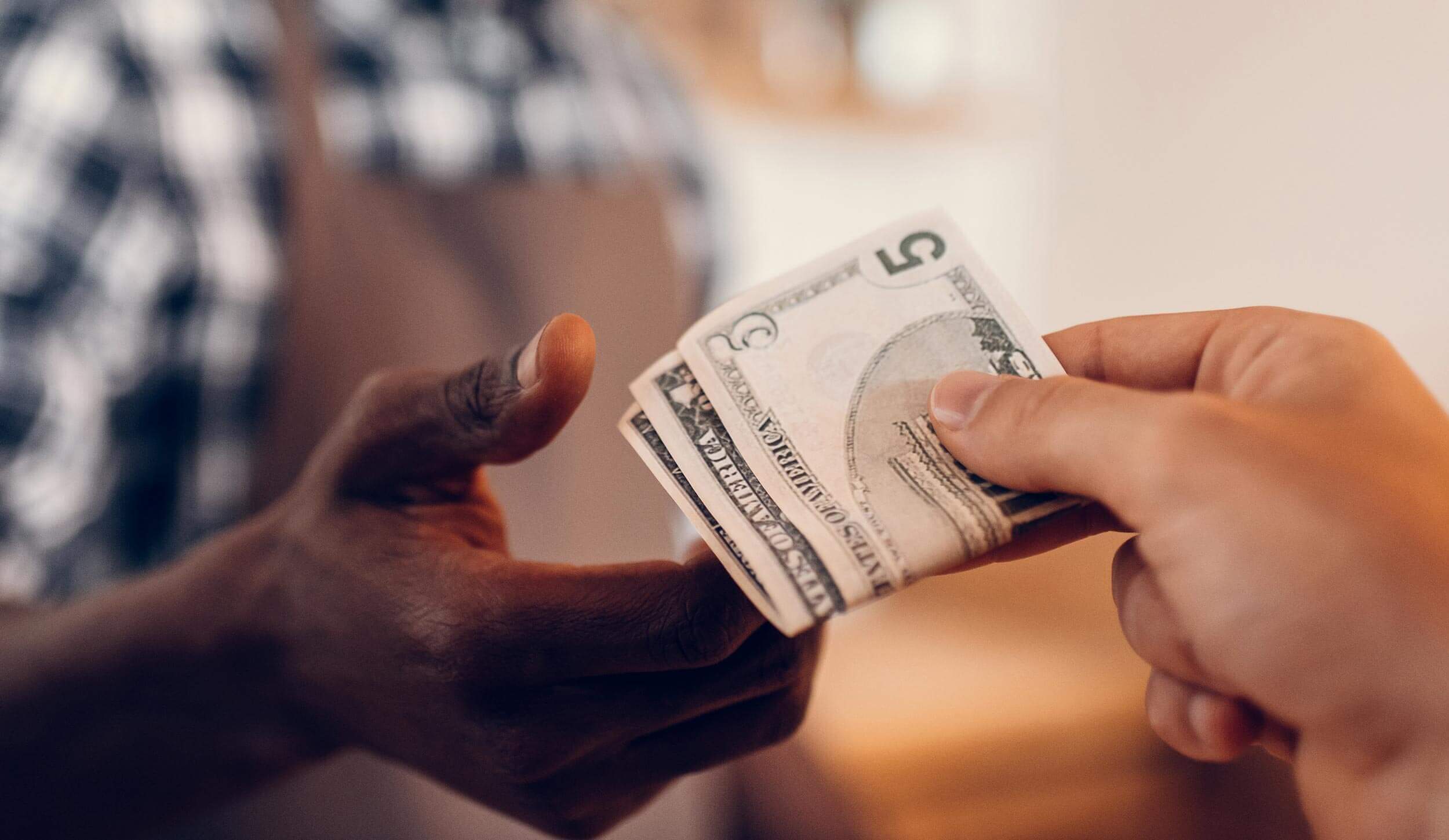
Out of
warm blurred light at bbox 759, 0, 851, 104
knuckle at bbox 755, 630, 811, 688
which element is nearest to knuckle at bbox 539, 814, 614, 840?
knuckle at bbox 755, 630, 811, 688

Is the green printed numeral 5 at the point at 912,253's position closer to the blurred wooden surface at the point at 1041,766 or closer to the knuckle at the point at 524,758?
the knuckle at the point at 524,758

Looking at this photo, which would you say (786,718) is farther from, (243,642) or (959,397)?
(243,642)

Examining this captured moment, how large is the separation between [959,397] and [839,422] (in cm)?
7

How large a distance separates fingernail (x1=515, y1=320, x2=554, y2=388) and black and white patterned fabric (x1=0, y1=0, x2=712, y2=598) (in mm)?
522

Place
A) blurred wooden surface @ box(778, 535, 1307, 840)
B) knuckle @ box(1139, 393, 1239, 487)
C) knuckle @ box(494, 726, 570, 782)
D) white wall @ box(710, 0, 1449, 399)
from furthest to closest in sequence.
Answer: blurred wooden surface @ box(778, 535, 1307, 840) → white wall @ box(710, 0, 1449, 399) → knuckle @ box(494, 726, 570, 782) → knuckle @ box(1139, 393, 1239, 487)

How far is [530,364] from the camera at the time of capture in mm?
401

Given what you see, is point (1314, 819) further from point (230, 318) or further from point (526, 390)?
point (230, 318)

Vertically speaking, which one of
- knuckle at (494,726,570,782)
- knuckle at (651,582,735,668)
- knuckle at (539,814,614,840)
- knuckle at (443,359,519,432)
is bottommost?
knuckle at (539,814,614,840)

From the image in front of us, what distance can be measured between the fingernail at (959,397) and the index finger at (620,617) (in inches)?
5.9

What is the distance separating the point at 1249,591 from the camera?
345 mm

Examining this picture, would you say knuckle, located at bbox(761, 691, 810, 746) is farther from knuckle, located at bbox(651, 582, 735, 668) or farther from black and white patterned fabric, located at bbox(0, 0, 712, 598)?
black and white patterned fabric, located at bbox(0, 0, 712, 598)

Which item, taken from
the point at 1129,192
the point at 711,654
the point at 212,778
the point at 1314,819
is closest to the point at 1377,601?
the point at 1314,819

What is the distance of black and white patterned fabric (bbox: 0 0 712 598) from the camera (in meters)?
0.66

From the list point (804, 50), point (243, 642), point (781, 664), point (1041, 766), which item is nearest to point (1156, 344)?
point (781, 664)
